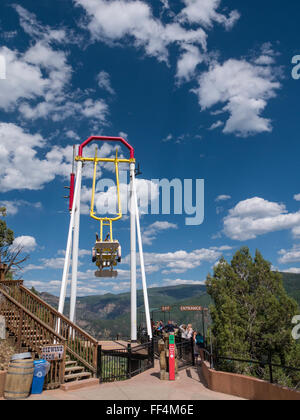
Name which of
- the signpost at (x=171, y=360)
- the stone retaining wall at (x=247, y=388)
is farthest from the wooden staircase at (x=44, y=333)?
the stone retaining wall at (x=247, y=388)

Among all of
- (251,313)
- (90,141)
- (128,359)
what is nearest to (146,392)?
(128,359)

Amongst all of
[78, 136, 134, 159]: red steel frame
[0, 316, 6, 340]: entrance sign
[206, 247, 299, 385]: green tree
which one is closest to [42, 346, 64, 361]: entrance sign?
[0, 316, 6, 340]: entrance sign

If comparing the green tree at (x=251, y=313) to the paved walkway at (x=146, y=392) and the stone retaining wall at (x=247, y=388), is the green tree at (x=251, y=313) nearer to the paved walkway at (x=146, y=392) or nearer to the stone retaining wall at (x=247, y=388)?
the stone retaining wall at (x=247, y=388)

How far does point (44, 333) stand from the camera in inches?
404

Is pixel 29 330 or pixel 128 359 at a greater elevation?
pixel 29 330

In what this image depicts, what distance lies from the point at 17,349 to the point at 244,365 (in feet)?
24.6

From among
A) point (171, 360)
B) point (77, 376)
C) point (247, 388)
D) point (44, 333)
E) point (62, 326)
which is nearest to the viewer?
point (247, 388)

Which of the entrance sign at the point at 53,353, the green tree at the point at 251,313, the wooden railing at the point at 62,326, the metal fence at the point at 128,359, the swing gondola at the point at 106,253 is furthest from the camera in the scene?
the swing gondola at the point at 106,253

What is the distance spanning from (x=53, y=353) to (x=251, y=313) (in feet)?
22.2

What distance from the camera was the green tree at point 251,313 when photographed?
1011 cm

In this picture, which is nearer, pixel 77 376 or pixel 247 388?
pixel 247 388

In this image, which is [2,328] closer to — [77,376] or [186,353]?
[77,376]
